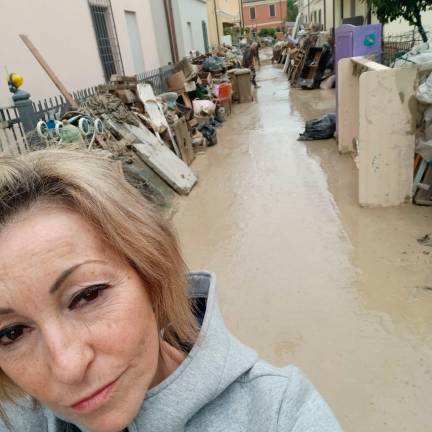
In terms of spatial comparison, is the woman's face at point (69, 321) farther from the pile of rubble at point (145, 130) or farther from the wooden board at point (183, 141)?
the wooden board at point (183, 141)

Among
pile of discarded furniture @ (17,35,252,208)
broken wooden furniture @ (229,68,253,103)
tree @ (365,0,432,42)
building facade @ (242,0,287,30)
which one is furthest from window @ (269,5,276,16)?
tree @ (365,0,432,42)

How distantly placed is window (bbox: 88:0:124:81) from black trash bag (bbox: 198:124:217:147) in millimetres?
2223

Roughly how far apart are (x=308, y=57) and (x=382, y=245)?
12121 mm

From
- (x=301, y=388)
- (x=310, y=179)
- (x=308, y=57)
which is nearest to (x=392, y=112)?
(x=310, y=179)

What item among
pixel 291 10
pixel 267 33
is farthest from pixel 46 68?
pixel 291 10

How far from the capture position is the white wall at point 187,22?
45.2 ft

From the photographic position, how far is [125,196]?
97 cm

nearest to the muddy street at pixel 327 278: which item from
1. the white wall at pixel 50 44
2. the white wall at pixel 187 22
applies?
the white wall at pixel 50 44

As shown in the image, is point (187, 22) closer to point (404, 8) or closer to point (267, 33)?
point (404, 8)

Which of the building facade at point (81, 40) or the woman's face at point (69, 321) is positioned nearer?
the woman's face at point (69, 321)

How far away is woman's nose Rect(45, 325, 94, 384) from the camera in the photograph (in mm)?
793

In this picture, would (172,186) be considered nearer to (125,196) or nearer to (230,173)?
(230,173)

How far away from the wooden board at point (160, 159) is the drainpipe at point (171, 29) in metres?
8.36

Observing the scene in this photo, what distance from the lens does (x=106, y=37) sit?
28.2ft
